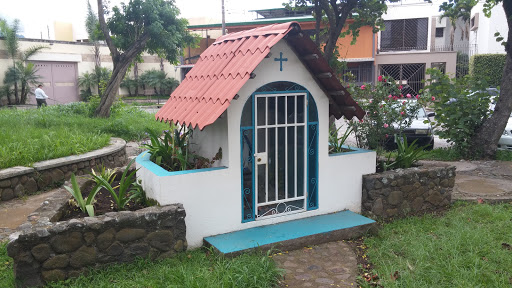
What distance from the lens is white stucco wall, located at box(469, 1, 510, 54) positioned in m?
23.6

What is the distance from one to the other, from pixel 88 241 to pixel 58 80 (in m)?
26.2

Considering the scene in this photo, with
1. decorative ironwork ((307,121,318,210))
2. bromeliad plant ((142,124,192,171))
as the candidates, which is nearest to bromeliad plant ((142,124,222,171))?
bromeliad plant ((142,124,192,171))

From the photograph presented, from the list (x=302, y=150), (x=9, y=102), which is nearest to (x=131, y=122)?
(x=302, y=150)

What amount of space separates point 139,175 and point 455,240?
4.05 metres

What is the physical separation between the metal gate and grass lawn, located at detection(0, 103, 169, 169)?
5.79 ft

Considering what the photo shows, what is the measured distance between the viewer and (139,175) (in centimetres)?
598

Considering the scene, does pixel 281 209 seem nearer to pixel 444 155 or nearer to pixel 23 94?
pixel 444 155

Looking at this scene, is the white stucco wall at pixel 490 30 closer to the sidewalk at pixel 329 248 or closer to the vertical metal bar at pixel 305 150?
the sidewalk at pixel 329 248

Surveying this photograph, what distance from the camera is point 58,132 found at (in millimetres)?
9961

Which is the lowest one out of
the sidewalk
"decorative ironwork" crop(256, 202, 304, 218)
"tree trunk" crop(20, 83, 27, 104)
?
the sidewalk

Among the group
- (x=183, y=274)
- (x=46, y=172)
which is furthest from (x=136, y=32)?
(x=183, y=274)

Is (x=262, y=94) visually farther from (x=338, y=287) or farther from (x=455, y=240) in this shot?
(x=455, y=240)

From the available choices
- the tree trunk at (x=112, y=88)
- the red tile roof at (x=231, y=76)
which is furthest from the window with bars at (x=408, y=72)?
the red tile roof at (x=231, y=76)

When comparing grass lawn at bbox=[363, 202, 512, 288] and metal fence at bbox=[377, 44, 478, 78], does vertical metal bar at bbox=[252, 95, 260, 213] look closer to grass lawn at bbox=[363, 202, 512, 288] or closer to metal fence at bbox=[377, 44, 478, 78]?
grass lawn at bbox=[363, 202, 512, 288]
